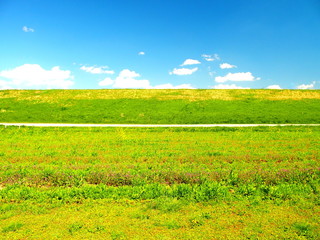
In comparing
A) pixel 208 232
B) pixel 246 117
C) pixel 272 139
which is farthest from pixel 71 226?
pixel 246 117

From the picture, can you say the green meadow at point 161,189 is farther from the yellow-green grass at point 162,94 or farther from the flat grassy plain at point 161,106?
the yellow-green grass at point 162,94

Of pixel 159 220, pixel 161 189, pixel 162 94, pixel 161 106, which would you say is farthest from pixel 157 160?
pixel 162 94

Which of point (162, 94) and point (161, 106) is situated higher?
point (162, 94)

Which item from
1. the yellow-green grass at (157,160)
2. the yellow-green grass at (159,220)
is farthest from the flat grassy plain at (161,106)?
the yellow-green grass at (159,220)

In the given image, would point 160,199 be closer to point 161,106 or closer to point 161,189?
point 161,189

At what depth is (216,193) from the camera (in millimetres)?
7926

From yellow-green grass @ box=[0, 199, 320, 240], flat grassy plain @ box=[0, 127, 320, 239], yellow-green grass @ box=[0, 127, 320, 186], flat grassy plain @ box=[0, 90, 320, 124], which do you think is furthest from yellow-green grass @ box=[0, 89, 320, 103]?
Result: yellow-green grass @ box=[0, 199, 320, 240]

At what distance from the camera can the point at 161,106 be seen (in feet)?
150

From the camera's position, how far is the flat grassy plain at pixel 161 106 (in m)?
36.9

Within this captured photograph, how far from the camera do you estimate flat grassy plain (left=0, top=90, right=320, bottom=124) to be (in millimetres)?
36875

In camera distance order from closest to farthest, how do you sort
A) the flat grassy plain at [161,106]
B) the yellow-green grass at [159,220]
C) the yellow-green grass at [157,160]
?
the yellow-green grass at [159,220] → the yellow-green grass at [157,160] → the flat grassy plain at [161,106]

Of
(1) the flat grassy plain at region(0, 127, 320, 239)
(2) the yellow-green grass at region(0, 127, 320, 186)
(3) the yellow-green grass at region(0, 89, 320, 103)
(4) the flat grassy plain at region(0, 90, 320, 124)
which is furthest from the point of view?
(3) the yellow-green grass at region(0, 89, 320, 103)

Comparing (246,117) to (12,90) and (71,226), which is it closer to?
(71,226)

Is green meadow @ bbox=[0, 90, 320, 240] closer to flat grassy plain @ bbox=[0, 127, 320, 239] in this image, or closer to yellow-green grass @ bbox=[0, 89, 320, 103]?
flat grassy plain @ bbox=[0, 127, 320, 239]
